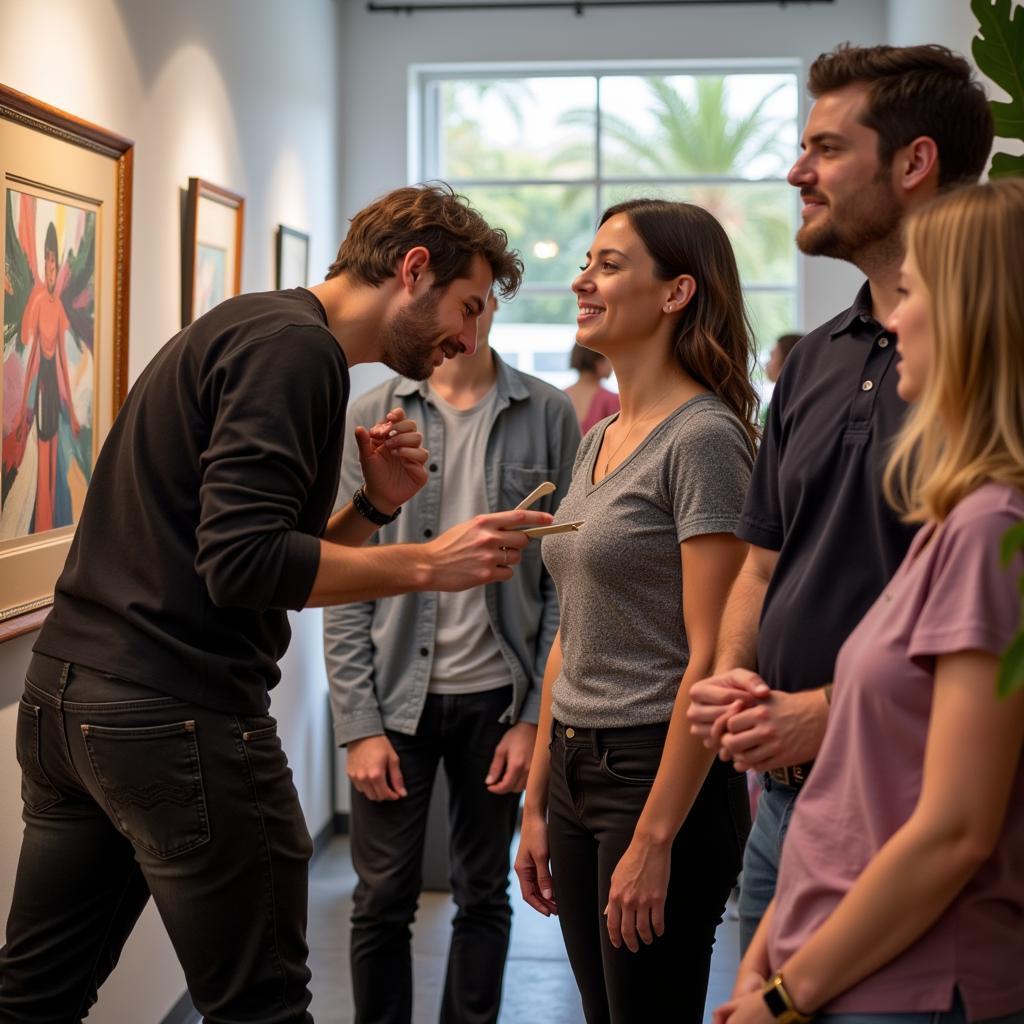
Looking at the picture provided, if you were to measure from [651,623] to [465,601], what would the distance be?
1.03 metres

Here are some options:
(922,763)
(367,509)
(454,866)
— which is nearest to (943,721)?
(922,763)

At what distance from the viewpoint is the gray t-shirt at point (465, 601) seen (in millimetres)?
2873

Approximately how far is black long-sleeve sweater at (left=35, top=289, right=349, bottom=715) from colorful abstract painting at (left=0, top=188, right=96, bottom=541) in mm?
672

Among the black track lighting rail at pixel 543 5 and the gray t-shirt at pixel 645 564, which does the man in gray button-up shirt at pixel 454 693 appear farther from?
the black track lighting rail at pixel 543 5

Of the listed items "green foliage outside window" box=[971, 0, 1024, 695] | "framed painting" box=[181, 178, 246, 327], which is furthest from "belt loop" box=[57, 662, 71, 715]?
"framed painting" box=[181, 178, 246, 327]

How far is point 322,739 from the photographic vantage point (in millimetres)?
5148

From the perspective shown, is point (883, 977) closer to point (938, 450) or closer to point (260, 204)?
point (938, 450)

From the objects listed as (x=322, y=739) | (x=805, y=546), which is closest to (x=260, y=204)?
(x=322, y=739)

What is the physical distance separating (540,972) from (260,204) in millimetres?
2569

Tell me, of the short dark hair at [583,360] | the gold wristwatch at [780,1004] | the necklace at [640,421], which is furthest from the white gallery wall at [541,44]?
the gold wristwatch at [780,1004]

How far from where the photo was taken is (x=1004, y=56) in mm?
1846

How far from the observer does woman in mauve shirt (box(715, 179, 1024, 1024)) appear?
1.09 m

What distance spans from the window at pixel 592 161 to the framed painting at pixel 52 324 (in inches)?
127

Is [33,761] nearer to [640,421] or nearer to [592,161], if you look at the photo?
[640,421]
